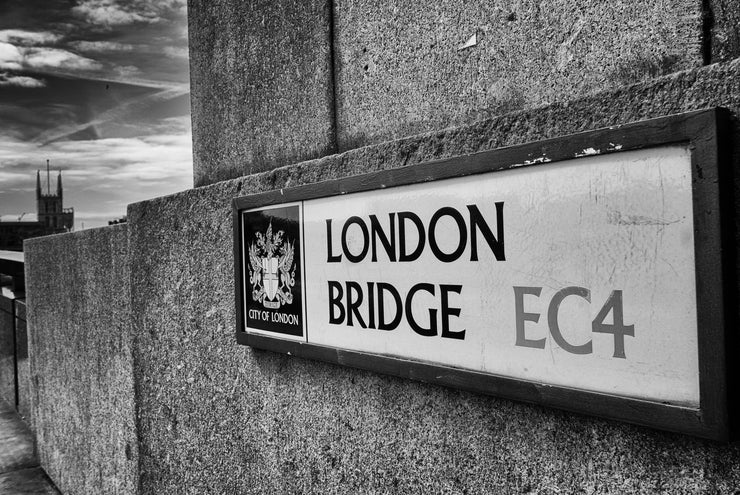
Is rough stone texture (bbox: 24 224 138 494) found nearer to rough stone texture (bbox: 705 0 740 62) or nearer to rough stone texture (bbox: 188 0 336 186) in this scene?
rough stone texture (bbox: 188 0 336 186)

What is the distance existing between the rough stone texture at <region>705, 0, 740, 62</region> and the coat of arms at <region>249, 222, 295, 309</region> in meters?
1.36

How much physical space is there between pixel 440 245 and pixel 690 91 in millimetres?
661

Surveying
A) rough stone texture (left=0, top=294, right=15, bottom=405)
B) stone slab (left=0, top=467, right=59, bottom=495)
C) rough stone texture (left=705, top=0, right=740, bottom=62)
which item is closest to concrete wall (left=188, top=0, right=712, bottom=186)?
rough stone texture (left=705, top=0, right=740, bottom=62)

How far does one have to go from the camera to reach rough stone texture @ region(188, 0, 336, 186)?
239 cm

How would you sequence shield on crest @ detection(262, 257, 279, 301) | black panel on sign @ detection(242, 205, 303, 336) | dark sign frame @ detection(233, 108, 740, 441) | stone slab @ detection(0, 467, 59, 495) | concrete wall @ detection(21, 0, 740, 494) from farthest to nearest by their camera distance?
stone slab @ detection(0, 467, 59, 495) < shield on crest @ detection(262, 257, 279, 301) < black panel on sign @ detection(242, 205, 303, 336) < concrete wall @ detection(21, 0, 740, 494) < dark sign frame @ detection(233, 108, 740, 441)

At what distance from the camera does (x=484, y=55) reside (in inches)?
69.8

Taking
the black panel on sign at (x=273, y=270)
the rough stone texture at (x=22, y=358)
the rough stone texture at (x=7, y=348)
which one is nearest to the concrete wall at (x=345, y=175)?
the black panel on sign at (x=273, y=270)

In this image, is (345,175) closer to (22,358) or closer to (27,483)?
(27,483)

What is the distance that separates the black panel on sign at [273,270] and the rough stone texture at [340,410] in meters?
0.13

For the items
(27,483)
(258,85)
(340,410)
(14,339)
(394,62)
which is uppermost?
(258,85)

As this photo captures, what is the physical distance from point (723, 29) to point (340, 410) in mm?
1482

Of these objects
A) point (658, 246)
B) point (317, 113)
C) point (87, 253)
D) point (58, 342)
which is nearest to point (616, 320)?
point (658, 246)

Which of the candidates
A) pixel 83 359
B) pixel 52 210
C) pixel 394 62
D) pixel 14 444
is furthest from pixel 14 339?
pixel 52 210

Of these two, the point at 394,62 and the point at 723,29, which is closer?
the point at 723,29
